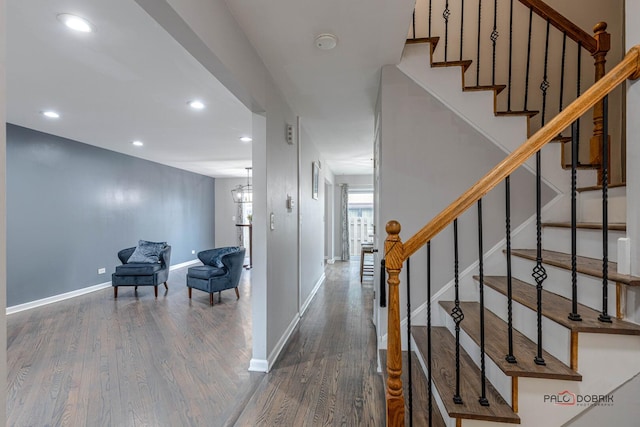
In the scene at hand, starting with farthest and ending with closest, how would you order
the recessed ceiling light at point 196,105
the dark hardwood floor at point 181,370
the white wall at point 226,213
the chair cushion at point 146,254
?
1. the white wall at point 226,213
2. the chair cushion at point 146,254
3. the recessed ceiling light at point 196,105
4. the dark hardwood floor at point 181,370

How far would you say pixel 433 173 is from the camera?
237 cm

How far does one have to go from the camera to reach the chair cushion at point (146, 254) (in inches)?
200

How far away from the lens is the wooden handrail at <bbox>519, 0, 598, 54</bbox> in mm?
2326

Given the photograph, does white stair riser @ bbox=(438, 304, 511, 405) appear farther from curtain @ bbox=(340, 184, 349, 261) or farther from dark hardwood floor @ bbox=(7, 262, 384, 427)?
curtain @ bbox=(340, 184, 349, 261)

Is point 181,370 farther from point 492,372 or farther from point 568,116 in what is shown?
point 568,116

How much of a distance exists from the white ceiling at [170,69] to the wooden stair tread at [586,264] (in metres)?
1.67

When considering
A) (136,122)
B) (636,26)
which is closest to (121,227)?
(136,122)

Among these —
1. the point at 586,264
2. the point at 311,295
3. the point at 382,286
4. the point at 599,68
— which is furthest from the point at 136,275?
the point at 599,68

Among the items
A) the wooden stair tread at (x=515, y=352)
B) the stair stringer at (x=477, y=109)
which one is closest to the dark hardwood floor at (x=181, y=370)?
the wooden stair tread at (x=515, y=352)

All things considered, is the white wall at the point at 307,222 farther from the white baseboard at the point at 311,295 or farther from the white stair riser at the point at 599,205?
the white stair riser at the point at 599,205

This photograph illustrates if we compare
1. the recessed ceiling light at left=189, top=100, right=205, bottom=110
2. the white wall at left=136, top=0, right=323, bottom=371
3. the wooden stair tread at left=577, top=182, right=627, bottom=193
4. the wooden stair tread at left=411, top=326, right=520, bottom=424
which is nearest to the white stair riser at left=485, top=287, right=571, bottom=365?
the wooden stair tread at left=411, top=326, right=520, bottom=424

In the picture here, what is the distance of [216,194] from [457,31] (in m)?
7.95

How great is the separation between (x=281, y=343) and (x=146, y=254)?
3.37 meters

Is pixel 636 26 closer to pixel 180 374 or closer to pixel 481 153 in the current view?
pixel 481 153
